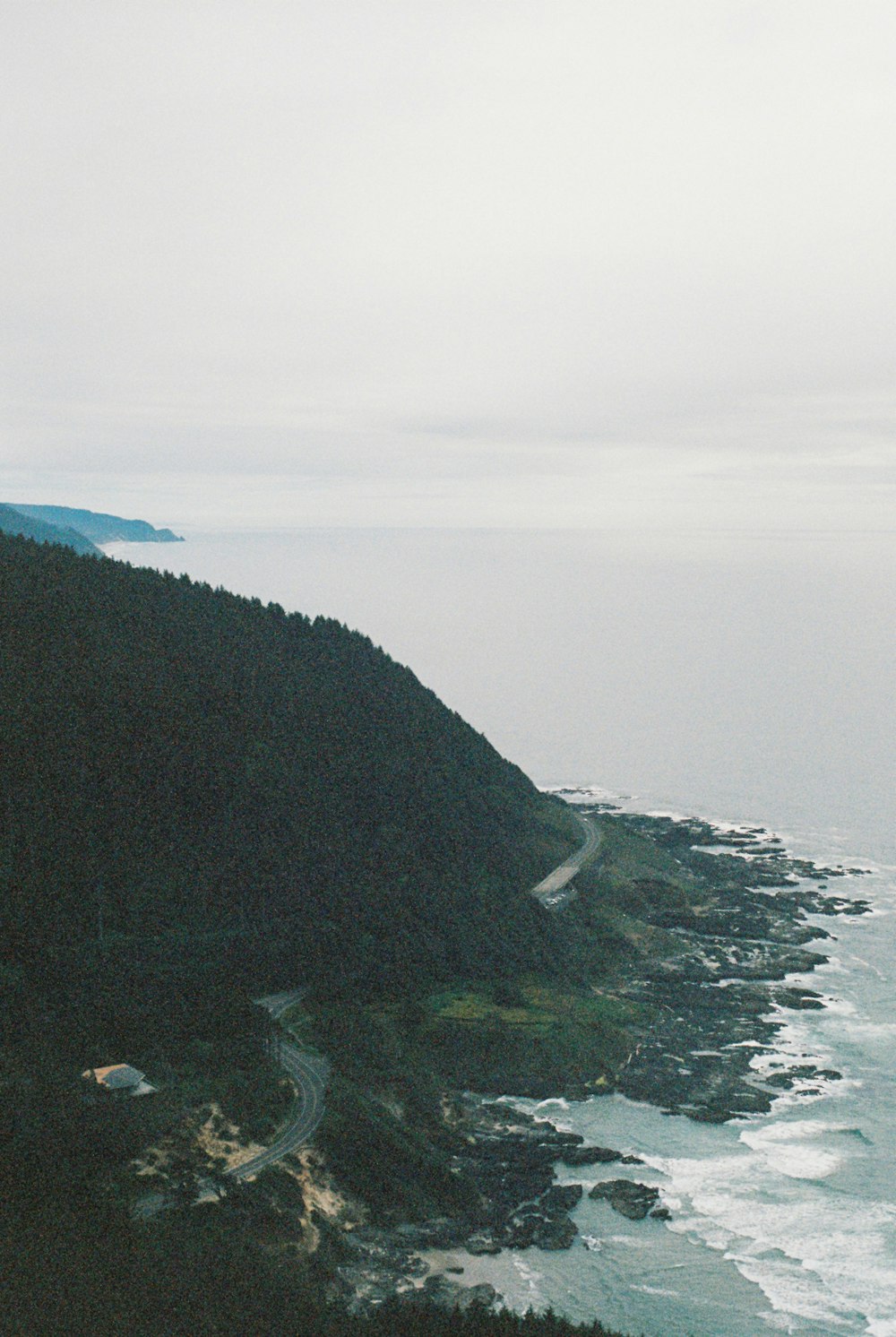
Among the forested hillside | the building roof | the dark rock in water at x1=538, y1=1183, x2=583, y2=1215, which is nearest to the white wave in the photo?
the dark rock in water at x1=538, y1=1183, x2=583, y2=1215

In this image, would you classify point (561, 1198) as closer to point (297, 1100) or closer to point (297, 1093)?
point (297, 1100)

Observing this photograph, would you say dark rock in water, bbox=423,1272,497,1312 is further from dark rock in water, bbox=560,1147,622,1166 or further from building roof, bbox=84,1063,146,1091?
building roof, bbox=84,1063,146,1091

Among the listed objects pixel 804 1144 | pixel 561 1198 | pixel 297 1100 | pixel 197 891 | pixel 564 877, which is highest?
pixel 197 891

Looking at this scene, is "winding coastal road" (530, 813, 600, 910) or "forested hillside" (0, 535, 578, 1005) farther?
"winding coastal road" (530, 813, 600, 910)

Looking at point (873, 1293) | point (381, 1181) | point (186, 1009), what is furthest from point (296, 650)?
point (873, 1293)

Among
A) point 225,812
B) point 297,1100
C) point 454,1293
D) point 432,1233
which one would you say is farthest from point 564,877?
point 454,1293
